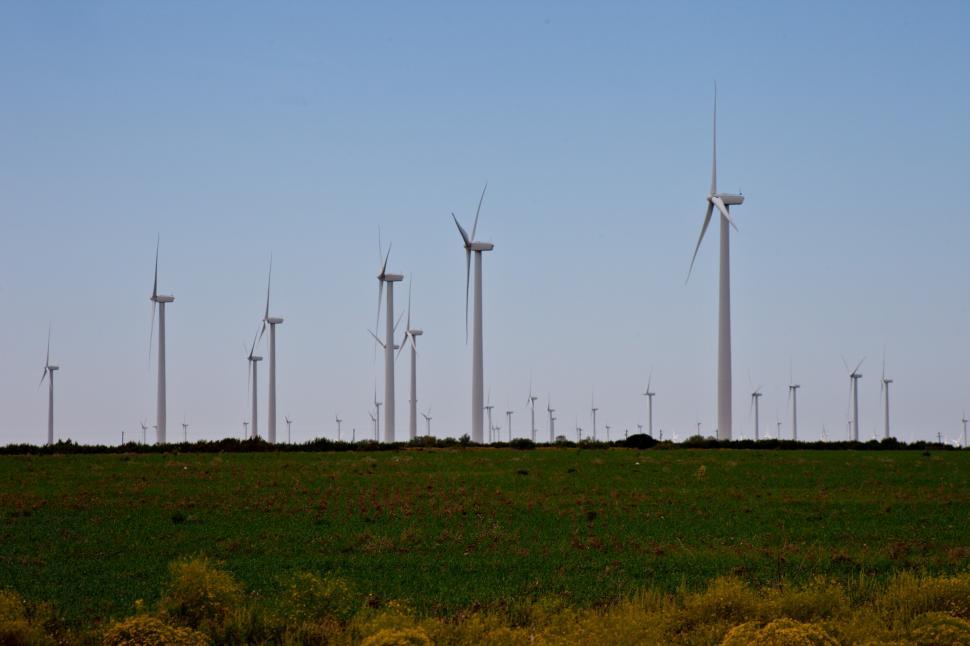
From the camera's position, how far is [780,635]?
20.1 m

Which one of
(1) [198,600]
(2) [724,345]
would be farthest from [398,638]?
(2) [724,345]

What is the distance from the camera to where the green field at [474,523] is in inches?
1224

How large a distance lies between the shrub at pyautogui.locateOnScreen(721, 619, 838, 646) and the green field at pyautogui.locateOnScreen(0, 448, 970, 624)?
6.83 metres

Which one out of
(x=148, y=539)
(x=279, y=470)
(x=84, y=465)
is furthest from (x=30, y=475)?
(x=148, y=539)

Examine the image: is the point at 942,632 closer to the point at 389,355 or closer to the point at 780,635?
the point at 780,635

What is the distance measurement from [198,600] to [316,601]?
2359 mm

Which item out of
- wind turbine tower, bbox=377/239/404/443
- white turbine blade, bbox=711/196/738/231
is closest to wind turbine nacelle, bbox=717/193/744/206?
white turbine blade, bbox=711/196/738/231

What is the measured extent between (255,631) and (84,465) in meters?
42.2

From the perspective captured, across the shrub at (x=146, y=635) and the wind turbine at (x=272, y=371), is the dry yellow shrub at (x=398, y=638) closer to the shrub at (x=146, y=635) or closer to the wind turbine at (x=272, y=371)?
the shrub at (x=146, y=635)

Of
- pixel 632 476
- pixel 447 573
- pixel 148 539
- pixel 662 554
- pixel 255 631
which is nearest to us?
pixel 255 631

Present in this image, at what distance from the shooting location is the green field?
102 feet

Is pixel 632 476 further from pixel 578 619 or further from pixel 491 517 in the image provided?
pixel 578 619

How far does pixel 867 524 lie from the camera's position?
138 feet

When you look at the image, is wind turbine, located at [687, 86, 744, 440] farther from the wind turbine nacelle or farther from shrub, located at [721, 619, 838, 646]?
shrub, located at [721, 619, 838, 646]
